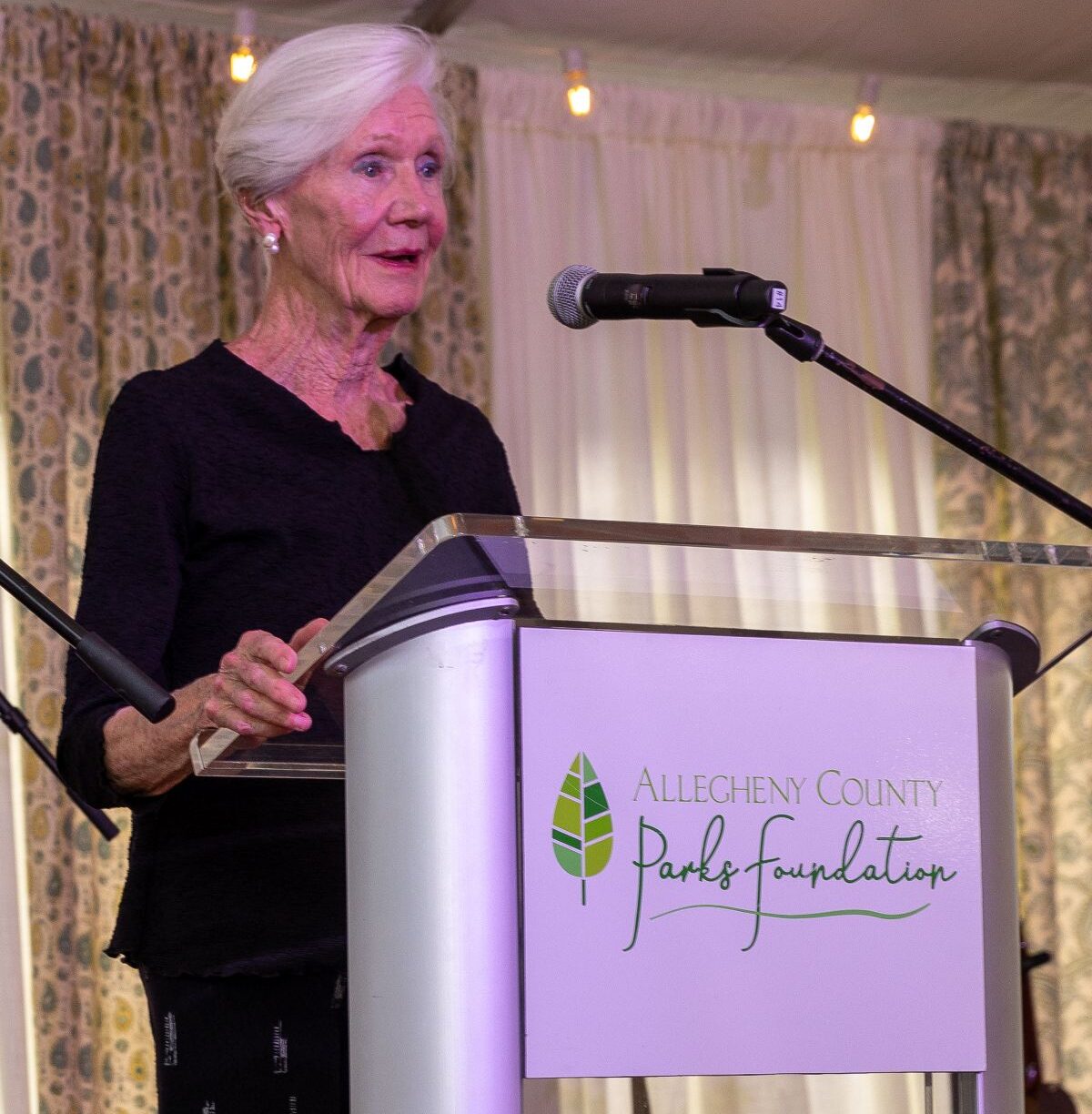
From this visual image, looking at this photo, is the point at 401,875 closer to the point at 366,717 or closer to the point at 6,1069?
the point at 366,717

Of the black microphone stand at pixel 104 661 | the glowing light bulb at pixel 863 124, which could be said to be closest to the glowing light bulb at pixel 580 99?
the glowing light bulb at pixel 863 124

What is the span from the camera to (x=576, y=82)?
16.4 ft

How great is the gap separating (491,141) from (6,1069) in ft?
9.58

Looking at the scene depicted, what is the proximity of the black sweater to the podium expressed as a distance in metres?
0.50

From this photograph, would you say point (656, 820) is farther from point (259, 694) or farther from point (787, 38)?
point (787, 38)

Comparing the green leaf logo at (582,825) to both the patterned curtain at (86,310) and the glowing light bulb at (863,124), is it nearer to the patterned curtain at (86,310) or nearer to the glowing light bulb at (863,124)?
the patterned curtain at (86,310)

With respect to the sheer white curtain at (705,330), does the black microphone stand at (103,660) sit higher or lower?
lower

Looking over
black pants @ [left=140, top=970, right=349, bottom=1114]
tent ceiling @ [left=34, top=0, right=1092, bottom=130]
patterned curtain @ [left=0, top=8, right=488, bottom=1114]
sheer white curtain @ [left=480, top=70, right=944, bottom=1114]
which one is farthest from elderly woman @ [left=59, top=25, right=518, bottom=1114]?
sheer white curtain @ [left=480, top=70, right=944, bottom=1114]

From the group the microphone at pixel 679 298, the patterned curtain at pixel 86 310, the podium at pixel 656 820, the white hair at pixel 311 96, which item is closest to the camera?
the podium at pixel 656 820

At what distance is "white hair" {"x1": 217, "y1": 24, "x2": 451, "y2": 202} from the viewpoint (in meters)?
1.71

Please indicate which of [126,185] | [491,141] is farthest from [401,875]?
[491,141]

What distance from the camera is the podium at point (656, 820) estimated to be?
92 centimetres

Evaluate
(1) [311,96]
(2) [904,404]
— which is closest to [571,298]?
(2) [904,404]

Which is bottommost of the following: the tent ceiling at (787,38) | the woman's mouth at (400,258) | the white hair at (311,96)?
the woman's mouth at (400,258)
